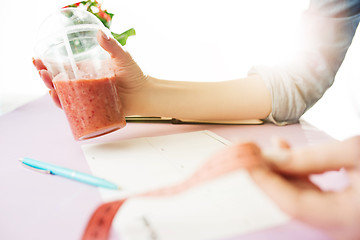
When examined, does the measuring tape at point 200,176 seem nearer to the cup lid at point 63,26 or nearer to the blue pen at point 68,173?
the blue pen at point 68,173

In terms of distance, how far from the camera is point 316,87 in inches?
22.3

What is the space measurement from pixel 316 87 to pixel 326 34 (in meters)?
0.10

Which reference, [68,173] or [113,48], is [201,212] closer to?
[68,173]

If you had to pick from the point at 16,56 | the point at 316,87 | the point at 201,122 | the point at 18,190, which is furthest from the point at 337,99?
the point at 16,56

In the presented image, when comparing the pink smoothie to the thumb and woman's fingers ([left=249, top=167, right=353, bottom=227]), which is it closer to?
the thumb

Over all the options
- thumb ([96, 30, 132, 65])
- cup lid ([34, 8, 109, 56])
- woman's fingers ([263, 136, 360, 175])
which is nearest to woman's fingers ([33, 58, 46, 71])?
cup lid ([34, 8, 109, 56])

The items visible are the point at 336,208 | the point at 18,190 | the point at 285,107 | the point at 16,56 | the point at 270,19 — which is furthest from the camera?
the point at 16,56

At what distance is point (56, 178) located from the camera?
394 mm

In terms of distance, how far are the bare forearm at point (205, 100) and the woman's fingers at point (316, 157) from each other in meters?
0.31

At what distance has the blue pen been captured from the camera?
1.14ft

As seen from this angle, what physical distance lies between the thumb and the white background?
429 mm

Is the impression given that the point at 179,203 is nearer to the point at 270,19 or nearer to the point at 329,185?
the point at 329,185

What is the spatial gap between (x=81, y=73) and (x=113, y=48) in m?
0.06

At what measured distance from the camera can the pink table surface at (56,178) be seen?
29 cm
